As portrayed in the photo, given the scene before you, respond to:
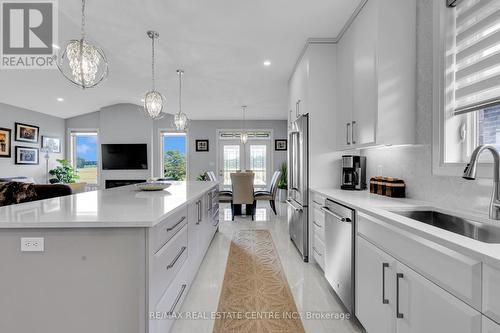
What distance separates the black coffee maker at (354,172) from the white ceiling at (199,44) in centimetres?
146

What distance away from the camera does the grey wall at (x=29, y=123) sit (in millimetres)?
6125

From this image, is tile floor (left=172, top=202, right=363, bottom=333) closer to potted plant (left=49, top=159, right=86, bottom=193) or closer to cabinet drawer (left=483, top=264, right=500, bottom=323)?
cabinet drawer (left=483, top=264, right=500, bottom=323)

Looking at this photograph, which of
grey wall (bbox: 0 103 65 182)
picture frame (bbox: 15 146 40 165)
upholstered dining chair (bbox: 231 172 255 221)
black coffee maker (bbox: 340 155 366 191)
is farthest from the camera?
picture frame (bbox: 15 146 40 165)

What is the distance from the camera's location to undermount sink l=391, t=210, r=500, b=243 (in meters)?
1.27

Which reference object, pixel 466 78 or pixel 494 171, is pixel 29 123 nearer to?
pixel 466 78

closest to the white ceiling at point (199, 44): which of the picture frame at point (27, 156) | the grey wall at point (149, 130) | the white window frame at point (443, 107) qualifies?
the white window frame at point (443, 107)

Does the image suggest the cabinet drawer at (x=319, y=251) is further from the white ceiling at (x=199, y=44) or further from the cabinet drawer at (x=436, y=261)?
the white ceiling at (x=199, y=44)

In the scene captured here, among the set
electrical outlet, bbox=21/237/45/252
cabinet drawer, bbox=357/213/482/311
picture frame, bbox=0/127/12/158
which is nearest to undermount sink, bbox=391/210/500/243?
cabinet drawer, bbox=357/213/482/311

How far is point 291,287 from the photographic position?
2.34 metres

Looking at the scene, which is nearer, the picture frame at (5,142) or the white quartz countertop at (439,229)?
the white quartz countertop at (439,229)

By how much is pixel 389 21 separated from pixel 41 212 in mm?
2822

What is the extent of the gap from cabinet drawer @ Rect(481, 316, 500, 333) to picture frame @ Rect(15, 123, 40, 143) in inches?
347

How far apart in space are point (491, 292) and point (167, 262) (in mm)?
1489

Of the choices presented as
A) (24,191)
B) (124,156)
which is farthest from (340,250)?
(124,156)
